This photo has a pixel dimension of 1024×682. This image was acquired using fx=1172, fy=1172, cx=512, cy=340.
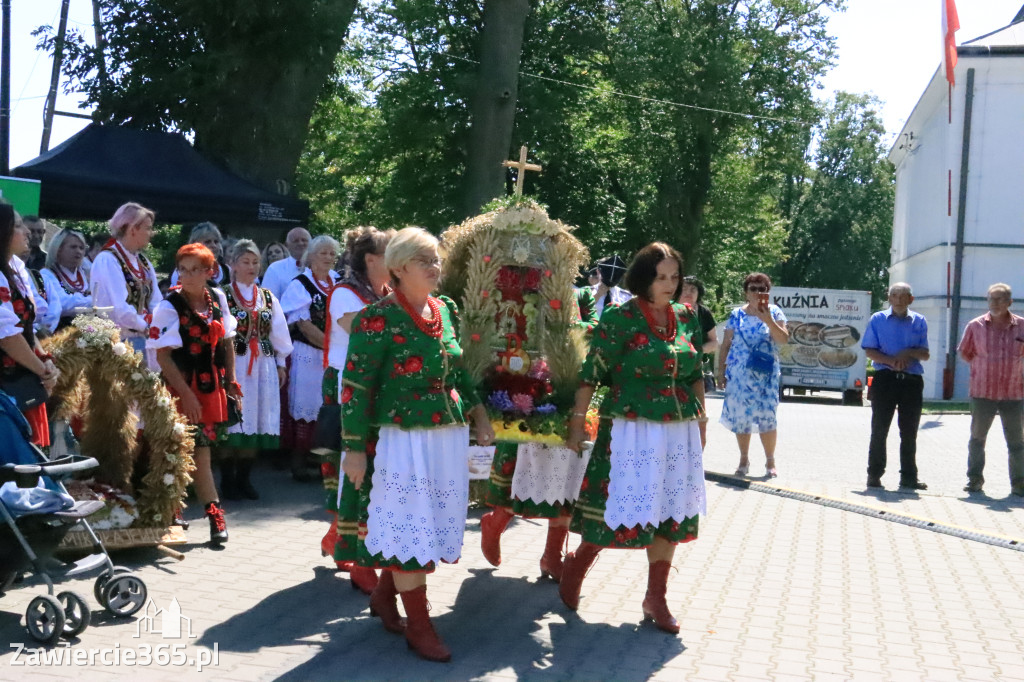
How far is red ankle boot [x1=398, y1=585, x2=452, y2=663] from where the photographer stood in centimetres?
532

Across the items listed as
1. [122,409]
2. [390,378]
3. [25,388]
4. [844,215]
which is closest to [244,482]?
[122,409]

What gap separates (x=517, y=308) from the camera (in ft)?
22.3

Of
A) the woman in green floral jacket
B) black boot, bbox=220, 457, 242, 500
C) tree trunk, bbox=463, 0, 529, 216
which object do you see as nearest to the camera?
the woman in green floral jacket

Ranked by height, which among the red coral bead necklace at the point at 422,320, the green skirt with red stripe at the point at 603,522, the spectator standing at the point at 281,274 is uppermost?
the spectator standing at the point at 281,274

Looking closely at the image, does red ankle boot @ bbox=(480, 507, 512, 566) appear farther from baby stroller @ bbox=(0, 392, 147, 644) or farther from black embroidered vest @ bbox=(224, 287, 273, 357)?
black embroidered vest @ bbox=(224, 287, 273, 357)

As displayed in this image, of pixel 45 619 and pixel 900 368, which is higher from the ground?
pixel 900 368

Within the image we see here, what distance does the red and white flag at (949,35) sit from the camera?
26859 millimetres

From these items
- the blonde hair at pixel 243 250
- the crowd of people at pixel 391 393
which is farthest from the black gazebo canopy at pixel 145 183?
the blonde hair at pixel 243 250

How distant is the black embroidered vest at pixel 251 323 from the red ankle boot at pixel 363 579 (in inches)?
112

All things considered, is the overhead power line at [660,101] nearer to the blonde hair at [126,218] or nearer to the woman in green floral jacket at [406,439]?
the blonde hair at [126,218]

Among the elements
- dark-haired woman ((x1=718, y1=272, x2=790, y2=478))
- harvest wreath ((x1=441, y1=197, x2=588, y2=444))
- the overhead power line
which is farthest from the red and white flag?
harvest wreath ((x1=441, y1=197, x2=588, y2=444))

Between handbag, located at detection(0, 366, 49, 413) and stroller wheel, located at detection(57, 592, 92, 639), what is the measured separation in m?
1.22

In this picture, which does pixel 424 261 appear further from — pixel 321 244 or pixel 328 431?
pixel 321 244

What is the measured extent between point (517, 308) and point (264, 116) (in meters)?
11.0
